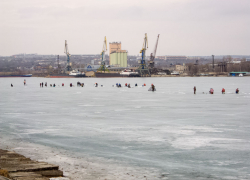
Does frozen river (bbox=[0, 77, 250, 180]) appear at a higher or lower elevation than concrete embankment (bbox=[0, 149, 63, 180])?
lower

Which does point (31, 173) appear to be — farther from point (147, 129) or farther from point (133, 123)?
point (133, 123)

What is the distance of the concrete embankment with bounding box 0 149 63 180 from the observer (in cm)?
1379

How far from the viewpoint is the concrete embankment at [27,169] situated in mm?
13789

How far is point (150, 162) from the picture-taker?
1777cm

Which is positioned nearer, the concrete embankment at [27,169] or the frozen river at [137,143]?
the concrete embankment at [27,169]

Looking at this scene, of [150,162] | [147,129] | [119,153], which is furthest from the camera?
[147,129]

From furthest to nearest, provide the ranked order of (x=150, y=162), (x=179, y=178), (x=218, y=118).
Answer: (x=218, y=118) < (x=150, y=162) < (x=179, y=178)

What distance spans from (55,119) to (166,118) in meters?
10.0

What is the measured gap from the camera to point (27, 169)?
1476cm

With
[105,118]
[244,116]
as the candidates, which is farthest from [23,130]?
[244,116]

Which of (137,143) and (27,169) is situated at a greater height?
(27,169)

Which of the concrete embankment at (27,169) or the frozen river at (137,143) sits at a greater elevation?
the concrete embankment at (27,169)

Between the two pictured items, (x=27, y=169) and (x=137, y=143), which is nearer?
(x=27, y=169)

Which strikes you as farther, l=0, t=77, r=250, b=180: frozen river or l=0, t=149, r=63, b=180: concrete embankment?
l=0, t=77, r=250, b=180: frozen river
